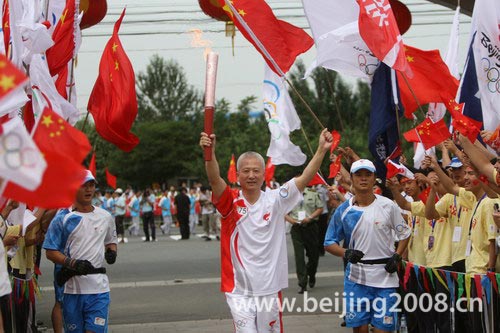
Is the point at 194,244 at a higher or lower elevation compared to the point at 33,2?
lower

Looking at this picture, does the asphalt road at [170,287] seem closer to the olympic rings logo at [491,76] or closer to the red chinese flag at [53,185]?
the olympic rings logo at [491,76]

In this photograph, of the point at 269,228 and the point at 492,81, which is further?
the point at 492,81

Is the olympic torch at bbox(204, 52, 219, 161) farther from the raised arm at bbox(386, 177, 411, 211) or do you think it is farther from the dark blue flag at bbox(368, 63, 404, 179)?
the dark blue flag at bbox(368, 63, 404, 179)

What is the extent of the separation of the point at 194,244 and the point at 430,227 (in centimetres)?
1553

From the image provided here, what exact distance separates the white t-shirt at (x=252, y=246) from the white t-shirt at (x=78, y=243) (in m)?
1.40

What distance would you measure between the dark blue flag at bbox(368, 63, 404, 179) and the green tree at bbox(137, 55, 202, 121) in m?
69.5

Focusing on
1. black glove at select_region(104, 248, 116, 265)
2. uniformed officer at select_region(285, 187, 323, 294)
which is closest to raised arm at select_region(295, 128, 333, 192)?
black glove at select_region(104, 248, 116, 265)

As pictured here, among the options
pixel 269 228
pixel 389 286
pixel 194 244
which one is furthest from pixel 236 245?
pixel 194 244

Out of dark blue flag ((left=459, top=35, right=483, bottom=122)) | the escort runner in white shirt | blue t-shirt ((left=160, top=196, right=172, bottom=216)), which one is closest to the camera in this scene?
the escort runner in white shirt

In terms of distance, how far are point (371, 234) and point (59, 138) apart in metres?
3.74

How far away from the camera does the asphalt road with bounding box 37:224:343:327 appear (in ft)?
35.0

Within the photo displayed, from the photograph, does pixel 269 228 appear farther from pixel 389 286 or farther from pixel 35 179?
pixel 35 179

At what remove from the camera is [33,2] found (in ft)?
24.2

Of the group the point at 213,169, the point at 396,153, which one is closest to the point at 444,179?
the point at 396,153
